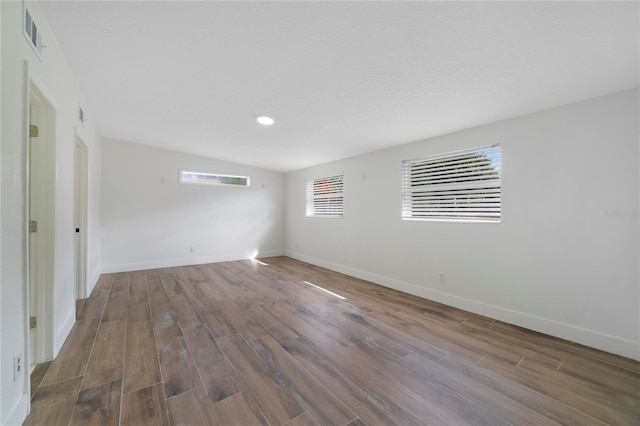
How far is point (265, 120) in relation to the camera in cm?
331

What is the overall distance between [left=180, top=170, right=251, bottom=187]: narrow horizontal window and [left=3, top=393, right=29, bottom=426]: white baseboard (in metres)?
4.46

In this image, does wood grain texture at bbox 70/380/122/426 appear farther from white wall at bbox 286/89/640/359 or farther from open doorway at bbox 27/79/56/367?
white wall at bbox 286/89/640/359

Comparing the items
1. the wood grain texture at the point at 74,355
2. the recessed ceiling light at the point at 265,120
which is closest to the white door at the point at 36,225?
the wood grain texture at the point at 74,355

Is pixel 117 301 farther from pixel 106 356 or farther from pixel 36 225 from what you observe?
pixel 36 225

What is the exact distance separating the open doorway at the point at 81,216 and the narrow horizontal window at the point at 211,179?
2025 mm

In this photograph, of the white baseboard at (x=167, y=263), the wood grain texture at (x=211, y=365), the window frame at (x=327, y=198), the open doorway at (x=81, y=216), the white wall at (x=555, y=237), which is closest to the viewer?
the wood grain texture at (x=211, y=365)

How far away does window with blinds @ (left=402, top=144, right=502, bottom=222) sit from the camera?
2.91m

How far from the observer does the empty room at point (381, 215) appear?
58.0 inches

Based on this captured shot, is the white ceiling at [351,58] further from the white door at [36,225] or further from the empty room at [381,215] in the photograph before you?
the white door at [36,225]

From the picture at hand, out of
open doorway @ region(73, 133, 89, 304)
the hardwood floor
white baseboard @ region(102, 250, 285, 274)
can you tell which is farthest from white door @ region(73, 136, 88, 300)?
white baseboard @ region(102, 250, 285, 274)

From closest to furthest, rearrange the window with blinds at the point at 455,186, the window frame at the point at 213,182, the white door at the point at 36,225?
the white door at the point at 36,225 < the window with blinds at the point at 455,186 < the window frame at the point at 213,182

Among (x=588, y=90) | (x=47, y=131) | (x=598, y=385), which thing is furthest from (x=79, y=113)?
(x=598, y=385)

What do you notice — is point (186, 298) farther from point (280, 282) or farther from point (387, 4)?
point (387, 4)

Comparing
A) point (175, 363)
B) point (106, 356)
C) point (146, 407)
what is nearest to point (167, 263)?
point (106, 356)
